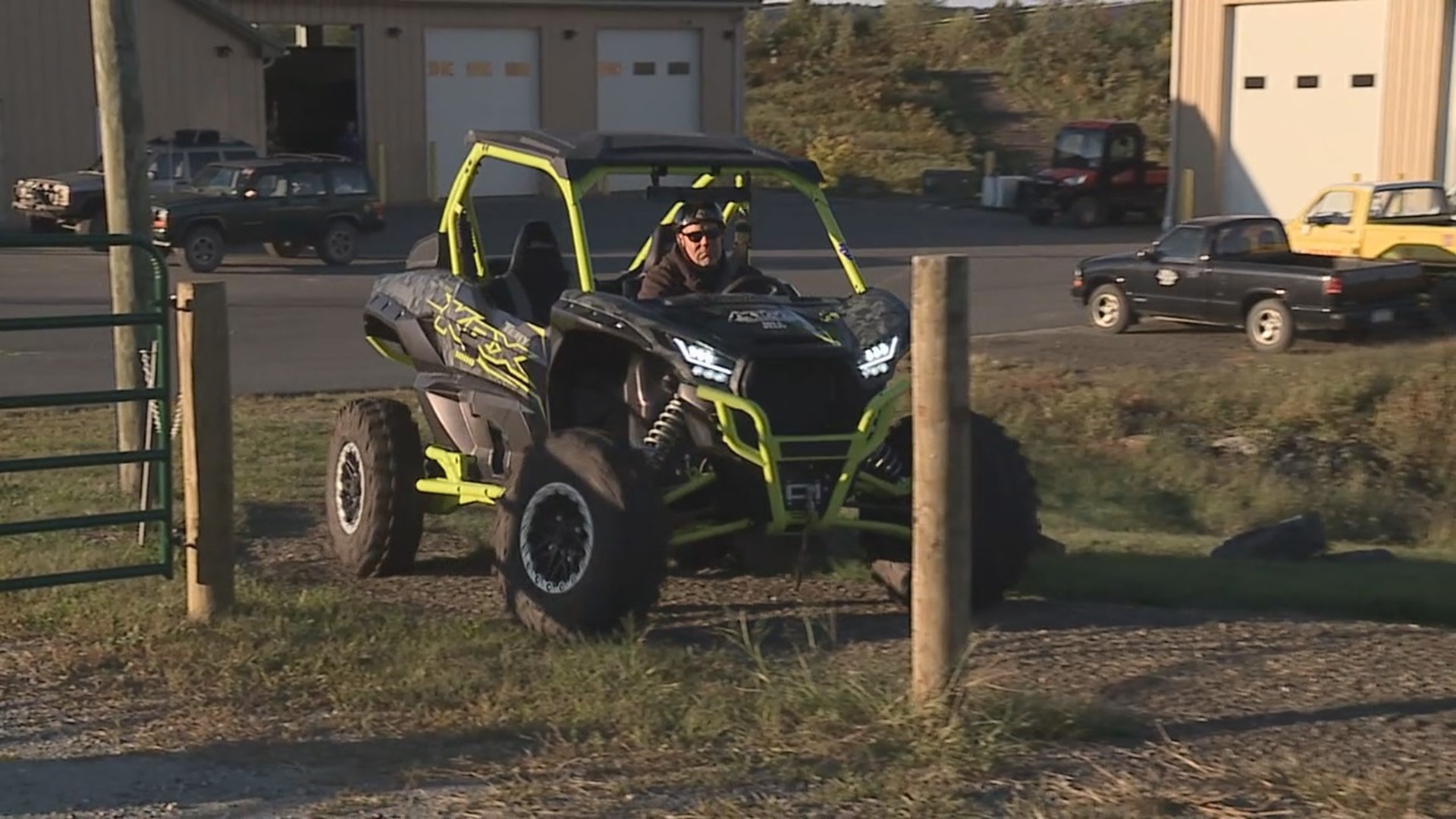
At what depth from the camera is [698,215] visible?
29.3ft

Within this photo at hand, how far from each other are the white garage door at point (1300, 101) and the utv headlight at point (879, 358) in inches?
1091

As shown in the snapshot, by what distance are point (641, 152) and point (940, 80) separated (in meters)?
48.1

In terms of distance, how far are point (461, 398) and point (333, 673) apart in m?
2.49

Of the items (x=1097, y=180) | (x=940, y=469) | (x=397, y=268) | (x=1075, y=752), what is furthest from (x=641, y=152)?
(x=1097, y=180)

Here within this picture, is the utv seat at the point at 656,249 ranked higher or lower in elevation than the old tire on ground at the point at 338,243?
higher

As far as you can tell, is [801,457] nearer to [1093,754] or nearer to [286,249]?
[1093,754]

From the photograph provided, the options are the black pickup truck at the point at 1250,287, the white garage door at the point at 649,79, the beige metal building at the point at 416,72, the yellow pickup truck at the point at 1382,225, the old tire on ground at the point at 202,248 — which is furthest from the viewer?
the white garage door at the point at 649,79

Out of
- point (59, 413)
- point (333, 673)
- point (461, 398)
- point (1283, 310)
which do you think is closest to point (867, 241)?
point (1283, 310)

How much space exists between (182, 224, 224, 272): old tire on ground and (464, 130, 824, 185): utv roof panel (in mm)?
19218

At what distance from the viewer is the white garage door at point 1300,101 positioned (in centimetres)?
3425

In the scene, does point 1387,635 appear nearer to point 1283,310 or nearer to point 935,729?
point 935,729

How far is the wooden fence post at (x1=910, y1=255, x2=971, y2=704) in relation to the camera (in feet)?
20.8

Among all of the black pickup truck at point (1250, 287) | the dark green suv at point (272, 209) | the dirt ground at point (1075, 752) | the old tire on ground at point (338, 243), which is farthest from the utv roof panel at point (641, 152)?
the old tire on ground at point (338, 243)

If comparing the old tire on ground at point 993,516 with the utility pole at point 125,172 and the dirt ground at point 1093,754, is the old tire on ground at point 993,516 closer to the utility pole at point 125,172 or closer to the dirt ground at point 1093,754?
the dirt ground at point 1093,754
